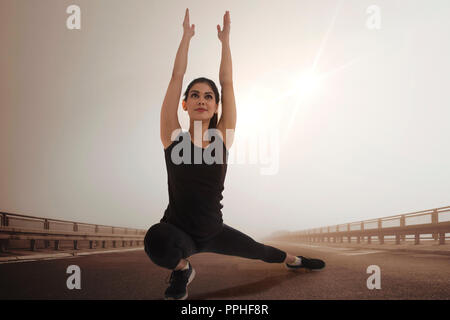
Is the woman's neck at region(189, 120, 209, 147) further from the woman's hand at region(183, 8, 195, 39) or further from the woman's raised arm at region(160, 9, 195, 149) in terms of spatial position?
the woman's hand at region(183, 8, 195, 39)

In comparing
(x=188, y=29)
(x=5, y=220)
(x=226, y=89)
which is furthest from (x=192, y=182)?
(x=5, y=220)

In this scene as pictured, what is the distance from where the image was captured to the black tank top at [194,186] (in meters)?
3.07

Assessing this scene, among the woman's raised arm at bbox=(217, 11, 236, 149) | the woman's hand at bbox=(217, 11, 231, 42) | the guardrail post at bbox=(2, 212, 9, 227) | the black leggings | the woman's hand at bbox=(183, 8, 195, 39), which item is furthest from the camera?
the guardrail post at bbox=(2, 212, 9, 227)

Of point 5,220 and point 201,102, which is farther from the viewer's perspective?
point 5,220

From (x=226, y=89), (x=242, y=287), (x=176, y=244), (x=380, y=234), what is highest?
(x=226, y=89)

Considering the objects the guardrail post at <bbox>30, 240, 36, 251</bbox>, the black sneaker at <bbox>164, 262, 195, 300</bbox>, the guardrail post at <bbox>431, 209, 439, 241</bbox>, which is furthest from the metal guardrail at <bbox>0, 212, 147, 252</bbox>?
the guardrail post at <bbox>431, 209, 439, 241</bbox>

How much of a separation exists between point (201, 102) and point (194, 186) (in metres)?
0.91

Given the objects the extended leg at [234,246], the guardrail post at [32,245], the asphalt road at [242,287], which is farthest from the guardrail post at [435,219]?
the guardrail post at [32,245]

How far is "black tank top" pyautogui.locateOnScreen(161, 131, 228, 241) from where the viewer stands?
3.07 metres

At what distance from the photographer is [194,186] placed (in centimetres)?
309

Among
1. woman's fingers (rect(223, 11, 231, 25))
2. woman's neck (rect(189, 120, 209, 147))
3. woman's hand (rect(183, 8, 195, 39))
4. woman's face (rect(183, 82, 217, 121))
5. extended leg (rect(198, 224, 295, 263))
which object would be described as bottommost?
extended leg (rect(198, 224, 295, 263))

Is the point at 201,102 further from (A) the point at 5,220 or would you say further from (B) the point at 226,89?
(A) the point at 5,220

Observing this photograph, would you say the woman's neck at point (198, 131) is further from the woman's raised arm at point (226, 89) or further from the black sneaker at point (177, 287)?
the black sneaker at point (177, 287)
